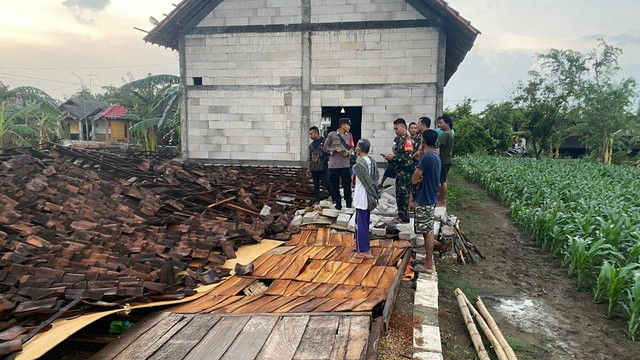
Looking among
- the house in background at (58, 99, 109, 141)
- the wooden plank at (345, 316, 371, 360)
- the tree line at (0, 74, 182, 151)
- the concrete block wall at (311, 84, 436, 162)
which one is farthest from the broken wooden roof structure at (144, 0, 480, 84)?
the house in background at (58, 99, 109, 141)

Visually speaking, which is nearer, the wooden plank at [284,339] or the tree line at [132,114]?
the wooden plank at [284,339]

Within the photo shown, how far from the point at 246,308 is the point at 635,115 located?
4109cm

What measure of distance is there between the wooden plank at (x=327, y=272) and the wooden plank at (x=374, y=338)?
1.28 metres

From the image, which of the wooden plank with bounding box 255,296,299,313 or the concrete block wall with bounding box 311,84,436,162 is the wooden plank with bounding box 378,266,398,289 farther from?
the concrete block wall with bounding box 311,84,436,162

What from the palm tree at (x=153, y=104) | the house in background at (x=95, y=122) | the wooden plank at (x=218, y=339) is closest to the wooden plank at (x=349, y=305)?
the wooden plank at (x=218, y=339)

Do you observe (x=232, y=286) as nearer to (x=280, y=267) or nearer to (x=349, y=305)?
(x=280, y=267)

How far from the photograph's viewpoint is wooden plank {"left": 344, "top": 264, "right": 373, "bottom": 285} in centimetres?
480

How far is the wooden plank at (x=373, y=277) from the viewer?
4.74 meters

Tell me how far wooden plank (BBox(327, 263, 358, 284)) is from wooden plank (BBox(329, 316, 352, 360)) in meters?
1.26

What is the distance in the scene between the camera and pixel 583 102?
3041cm

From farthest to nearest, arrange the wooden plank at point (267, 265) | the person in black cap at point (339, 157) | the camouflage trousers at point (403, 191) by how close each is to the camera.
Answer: the person in black cap at point (339, 157), the camouflage trousers at point (403, 191), the wooden plank at point (267, 265)

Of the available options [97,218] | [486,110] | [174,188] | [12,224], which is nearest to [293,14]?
[174,188]

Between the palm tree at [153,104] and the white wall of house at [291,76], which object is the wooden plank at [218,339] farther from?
the palm tree at [153,104]

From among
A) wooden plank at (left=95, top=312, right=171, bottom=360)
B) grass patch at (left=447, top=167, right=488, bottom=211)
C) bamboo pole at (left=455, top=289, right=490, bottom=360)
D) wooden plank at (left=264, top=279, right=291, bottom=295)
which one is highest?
wooden plank at (left=95, top=312, right=171, bottom=360)
